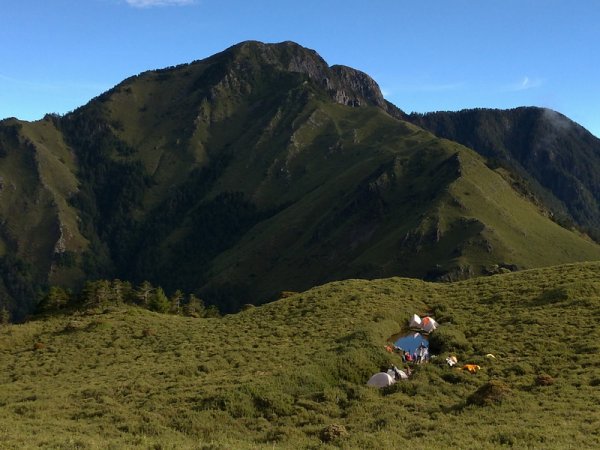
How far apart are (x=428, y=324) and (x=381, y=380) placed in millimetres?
14487

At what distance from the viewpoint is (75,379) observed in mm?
44625

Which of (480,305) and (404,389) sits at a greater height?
(480,305)

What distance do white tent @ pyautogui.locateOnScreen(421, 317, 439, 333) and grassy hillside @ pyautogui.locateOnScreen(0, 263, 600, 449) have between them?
1.50m

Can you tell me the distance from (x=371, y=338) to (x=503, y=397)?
13344mm

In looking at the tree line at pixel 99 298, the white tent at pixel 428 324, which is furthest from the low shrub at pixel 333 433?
the tree line at pixel 99 298

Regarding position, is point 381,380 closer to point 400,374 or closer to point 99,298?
point 400,374

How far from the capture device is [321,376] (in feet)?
122

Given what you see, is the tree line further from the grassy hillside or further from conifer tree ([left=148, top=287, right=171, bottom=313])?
the grassy hillside

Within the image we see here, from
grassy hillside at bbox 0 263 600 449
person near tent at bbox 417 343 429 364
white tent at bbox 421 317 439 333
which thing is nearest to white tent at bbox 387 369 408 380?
grassy hillside at bbox 0 263 600 449

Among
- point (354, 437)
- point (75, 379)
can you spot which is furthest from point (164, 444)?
point (75, 379)

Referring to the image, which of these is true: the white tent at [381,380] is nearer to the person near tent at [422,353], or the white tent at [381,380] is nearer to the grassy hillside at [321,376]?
the grassy hillside at [321,376]

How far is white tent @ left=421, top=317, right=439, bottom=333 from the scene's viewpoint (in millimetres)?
49016

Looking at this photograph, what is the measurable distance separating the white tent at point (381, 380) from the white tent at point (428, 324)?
523 inches

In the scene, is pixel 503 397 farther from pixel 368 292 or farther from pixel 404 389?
pixel 368 292
